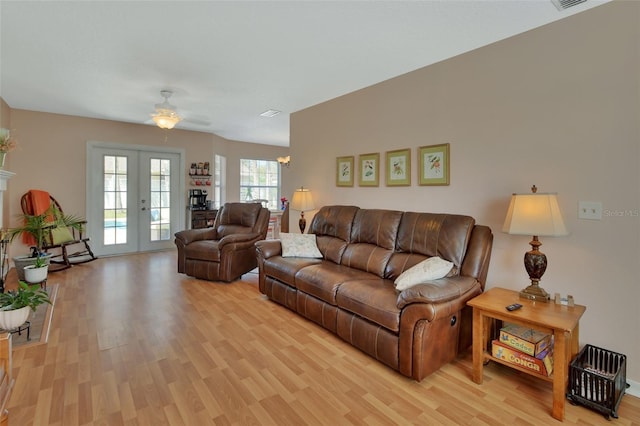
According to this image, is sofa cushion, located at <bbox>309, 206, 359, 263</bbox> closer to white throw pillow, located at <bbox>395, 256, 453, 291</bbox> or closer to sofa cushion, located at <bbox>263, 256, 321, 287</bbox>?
sofa cushion, located at <bbox>263, 256, 321, 287</bbox>

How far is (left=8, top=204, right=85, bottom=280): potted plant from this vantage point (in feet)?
13.1

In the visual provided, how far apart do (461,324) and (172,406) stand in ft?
6.43

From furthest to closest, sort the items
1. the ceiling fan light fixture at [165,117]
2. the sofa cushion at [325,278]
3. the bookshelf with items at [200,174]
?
the bookshelf with items at [200,174] → the ceiling fan light fixture at [165,117] → the sofa cushion at [325,278]

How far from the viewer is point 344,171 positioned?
4047mm

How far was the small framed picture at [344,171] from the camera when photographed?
396 centimetres

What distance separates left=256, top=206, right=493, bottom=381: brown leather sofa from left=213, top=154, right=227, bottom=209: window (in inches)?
160

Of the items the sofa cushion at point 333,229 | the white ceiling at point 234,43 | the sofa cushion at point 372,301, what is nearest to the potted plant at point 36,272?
the white ceiling at point 234,43

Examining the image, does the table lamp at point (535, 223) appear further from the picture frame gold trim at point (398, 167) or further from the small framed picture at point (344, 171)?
the small framed picture at point (344, 171)

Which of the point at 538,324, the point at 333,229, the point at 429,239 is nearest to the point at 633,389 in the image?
the point at 538,324

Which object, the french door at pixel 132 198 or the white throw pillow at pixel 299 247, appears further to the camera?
the french door at pixel 132 198

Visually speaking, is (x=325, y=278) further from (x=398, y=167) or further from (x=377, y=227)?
(x=398, y=167)

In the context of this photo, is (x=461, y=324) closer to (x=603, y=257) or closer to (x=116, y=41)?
(x=603, y=257)

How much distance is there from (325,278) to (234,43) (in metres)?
2.18

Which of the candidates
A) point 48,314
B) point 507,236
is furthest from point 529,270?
point 48,314
